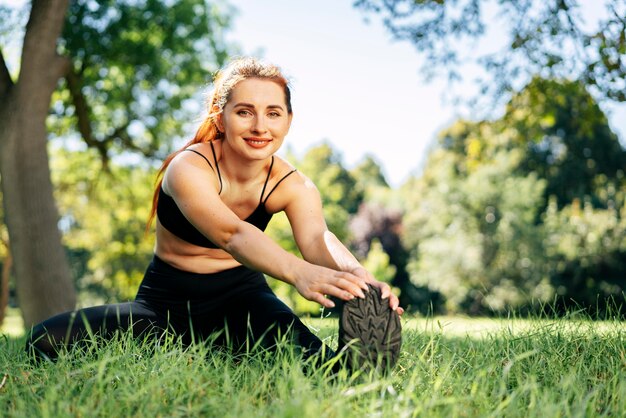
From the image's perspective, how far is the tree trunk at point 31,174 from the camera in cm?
802

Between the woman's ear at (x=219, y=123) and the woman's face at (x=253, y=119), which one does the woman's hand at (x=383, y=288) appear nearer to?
the woman's face at (x=253, y=119)

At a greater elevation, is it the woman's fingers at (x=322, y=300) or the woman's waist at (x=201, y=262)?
the woman's waist at (x=201, y=262)

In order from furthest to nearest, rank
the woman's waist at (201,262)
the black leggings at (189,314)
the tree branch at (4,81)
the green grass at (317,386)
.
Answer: the tree branch at (4,81)
the woman's waist at (201,262)
the black leggings at (189,314)
the green grass at (317,386)

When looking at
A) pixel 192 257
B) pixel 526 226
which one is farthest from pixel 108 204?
pixel 526 226

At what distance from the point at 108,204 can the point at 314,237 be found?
15.1m

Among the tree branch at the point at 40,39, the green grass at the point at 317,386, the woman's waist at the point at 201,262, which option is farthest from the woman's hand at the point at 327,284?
the tree branch at the point at 40,39

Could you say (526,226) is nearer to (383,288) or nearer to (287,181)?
(287,181)

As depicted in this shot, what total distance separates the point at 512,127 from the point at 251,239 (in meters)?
8.23

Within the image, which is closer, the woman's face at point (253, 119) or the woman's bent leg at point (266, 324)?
the woman's bent leg at point (266, 324)

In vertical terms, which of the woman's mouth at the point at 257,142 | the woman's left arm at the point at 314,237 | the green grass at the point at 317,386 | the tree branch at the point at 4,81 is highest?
the tree branch at the point at 4,81

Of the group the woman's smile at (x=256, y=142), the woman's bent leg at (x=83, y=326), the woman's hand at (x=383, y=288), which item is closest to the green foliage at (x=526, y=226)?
the woman's smile at (x=256, y=142)

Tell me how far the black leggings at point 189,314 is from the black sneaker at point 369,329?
1.90 feet

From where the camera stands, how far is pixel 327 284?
2.57 m

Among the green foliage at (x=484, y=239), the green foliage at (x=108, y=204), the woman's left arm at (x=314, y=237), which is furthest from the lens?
the green foliage at (x=484, y=239)
